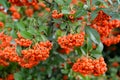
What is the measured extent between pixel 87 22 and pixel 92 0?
19 cm

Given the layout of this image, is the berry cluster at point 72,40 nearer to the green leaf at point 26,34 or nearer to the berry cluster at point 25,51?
the berry cluster at point 25,51

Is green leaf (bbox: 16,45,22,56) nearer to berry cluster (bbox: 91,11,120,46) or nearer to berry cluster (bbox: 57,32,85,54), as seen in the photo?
berry cluster (bbox: 57,32,85,54)

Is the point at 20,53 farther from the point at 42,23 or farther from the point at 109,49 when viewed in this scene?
the point at 109,49

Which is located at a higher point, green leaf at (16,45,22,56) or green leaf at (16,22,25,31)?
green leaf at (16,22,25,31)

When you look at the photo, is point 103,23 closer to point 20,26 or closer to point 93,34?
point 93,34

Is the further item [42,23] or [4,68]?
[4,68]

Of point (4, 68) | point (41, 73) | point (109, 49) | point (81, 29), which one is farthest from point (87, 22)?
point (109, 49)

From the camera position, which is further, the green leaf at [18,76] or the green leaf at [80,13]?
the green leaf at [18,76]

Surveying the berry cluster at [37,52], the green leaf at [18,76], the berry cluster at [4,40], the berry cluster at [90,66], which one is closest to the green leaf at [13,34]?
the berry cluster at [4,40]

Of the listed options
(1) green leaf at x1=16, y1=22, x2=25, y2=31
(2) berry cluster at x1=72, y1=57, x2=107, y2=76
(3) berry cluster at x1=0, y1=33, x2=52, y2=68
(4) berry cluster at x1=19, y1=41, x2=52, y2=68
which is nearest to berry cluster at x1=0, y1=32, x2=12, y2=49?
(3) berry cluster at x1=0, y1=33, x2=52, y2=68

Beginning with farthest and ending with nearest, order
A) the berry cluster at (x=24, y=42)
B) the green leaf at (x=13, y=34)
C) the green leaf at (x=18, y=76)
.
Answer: the green leaf at (x=18, y=76)
the green leaf at (x=13, y=34)
the berry cluster at (x=24, y=42)

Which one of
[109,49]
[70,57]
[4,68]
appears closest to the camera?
[70,57]

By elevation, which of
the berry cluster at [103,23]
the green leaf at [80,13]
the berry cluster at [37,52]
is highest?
the green leaf at [80,13]

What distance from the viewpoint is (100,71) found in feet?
9.16
